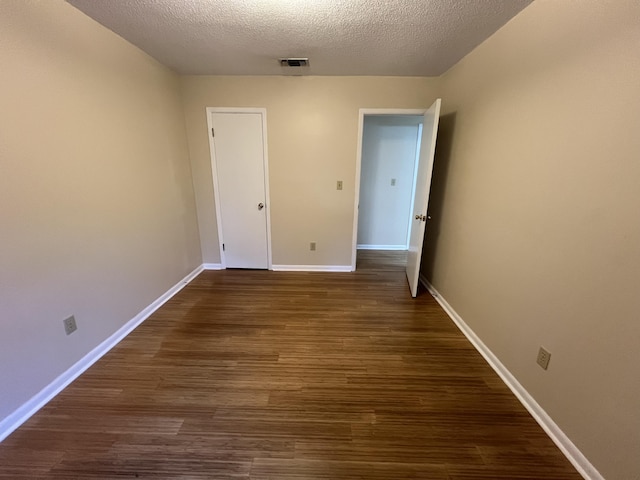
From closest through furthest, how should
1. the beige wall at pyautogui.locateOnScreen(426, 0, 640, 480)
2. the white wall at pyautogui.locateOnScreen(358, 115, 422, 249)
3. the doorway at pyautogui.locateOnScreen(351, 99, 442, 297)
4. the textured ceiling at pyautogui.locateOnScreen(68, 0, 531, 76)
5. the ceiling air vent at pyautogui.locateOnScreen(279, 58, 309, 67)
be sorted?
1. the beige wall at pyautogui.locateOnScreen(426, 0, 640, 480)
2. the textured ceiling at pyautogui.locateOnScreen(68, 0, 531, 76)
3. the ceiling air vent at pyautogui.locateOnScreen(279, 58, 309, 67)
4. the doorway at pyautogui.locateOnScreen(351, 99, 442, 297)
5. the white wall at pyautogui.locateOnScreen(358, 115, 422, 249)

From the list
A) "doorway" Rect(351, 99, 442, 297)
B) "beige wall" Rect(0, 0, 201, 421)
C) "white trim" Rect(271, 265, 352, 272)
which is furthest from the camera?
"white trim" Rect(271, 265, 352, 272)

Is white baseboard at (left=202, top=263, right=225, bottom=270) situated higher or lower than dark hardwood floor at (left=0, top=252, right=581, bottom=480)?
higher

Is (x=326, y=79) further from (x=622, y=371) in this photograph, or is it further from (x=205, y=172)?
(x=622, y=371)

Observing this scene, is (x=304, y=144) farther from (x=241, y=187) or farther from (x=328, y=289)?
(x=328, y=289)

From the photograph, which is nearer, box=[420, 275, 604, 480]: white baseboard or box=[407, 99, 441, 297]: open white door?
box=[420, 275, 604, 480]: white baseboard

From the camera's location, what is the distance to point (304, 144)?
122 inches

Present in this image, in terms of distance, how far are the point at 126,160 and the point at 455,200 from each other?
2.93 m

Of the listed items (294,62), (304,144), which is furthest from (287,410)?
(294,62)

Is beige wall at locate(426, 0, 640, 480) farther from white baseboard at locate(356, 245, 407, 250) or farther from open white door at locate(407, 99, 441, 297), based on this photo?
white baseboard at locate(356, 245, 407, 250)

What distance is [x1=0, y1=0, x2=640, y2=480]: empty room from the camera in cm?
119

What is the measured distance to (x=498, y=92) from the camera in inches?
72.5

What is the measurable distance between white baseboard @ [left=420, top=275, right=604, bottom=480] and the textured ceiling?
230 centimetres

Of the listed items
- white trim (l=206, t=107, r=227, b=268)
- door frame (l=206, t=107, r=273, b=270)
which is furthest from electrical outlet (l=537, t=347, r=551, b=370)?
white trim (l=206, t=107, r=227, b=268)

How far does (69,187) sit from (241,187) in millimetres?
1752
